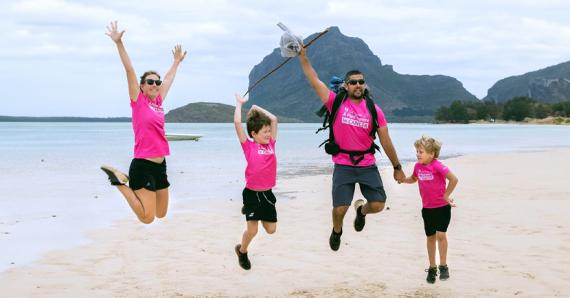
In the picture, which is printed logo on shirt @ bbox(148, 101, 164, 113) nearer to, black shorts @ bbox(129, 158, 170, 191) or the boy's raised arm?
black shorts @ bbox(129, 158, 170, 191)

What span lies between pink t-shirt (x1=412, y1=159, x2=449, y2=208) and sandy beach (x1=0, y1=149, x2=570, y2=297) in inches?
76.5

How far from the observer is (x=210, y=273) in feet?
42.0

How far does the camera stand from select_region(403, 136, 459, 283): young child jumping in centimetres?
929

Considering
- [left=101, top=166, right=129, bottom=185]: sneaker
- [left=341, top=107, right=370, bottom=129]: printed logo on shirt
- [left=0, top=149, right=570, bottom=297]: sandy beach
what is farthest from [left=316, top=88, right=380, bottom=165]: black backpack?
[left=0, top=149, right=570, bottom=297]: sandy beach

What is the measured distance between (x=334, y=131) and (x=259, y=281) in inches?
173

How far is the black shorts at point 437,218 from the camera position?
31.9 ft

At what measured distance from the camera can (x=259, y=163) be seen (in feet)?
27.0

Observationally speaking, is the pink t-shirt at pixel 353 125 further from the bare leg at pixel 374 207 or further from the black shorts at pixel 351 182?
the bare leg at pixel 374 207

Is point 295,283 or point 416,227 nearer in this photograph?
point 295,283

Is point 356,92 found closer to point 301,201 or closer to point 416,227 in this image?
point 416,227

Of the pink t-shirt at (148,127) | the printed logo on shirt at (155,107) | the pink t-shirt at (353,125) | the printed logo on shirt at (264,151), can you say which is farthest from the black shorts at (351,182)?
the printed logo on shirt at (155,107)

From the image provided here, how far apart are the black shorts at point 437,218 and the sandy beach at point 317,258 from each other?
4.97 feet

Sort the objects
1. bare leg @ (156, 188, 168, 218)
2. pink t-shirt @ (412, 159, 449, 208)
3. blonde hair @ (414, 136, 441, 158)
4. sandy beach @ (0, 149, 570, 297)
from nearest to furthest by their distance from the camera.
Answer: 1. bare leg @ (156, 188, 168, 218)
2. blonde hair @ (414, 136, 441, 158)
3. pink t-shirt @ (412, 159, 449, 208)
4. sandy beach @ (0, 149, 570, 297)

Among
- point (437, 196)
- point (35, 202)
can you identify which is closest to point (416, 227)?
point (437, 196)
